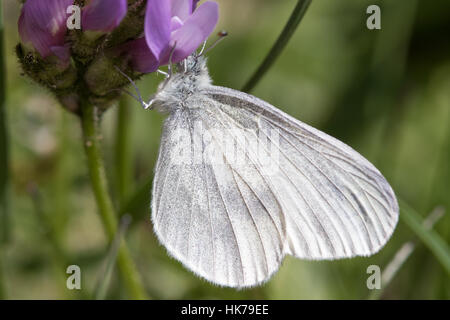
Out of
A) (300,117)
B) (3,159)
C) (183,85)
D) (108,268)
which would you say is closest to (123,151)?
(3,159)

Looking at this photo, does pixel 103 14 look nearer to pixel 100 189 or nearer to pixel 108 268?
pixel 100 189

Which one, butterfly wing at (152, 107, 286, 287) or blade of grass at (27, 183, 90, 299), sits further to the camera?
blade of grass at (27, 183, 90, 299)

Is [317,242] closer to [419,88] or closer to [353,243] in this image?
[353,243]

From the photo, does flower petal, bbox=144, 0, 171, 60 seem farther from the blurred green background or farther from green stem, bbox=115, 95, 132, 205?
green stem, bbox=115, 95, 132, 205

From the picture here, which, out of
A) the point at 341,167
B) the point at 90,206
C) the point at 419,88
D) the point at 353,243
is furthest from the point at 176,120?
the point at 419,88

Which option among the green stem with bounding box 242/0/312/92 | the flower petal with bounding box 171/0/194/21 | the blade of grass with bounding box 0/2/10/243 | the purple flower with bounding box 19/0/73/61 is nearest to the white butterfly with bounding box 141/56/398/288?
the green stem with bounding box 242/0/312/92

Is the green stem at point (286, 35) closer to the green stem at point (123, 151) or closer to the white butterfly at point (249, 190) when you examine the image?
the white butterfly at point (249, 190)
